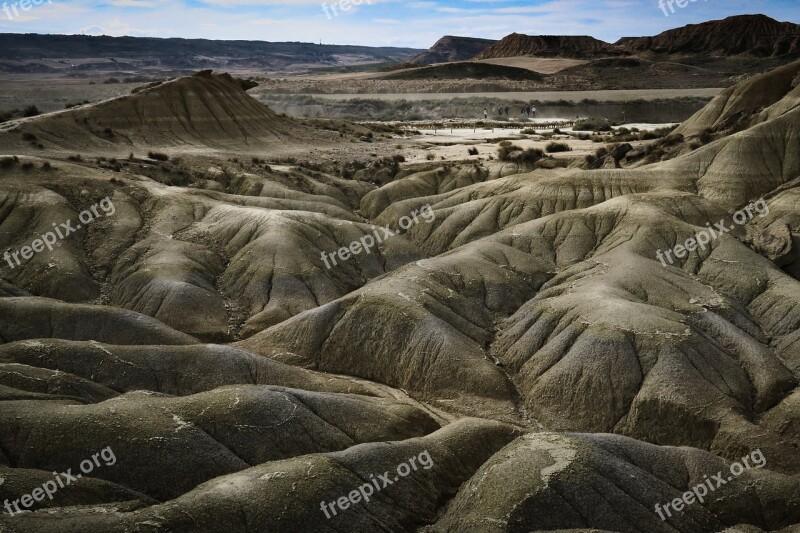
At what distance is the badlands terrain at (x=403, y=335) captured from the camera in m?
23.9

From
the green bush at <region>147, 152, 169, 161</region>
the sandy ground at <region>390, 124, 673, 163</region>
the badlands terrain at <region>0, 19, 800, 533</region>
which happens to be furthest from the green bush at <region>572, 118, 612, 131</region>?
the green bush at <region>147, 152, 169, 161</region>

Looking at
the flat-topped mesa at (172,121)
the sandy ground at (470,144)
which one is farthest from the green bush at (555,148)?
the flat-topped mesa at (172,121)

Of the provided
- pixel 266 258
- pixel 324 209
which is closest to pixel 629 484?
pixel 266 258

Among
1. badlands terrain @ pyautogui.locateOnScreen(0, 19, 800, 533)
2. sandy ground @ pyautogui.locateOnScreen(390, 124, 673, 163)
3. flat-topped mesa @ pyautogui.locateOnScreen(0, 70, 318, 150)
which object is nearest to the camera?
badlands terrain @ pyautogui.locateOnScreen(0, 19, 800, 533)

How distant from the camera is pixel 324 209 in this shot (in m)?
63.0

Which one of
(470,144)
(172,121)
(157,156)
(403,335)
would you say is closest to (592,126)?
(470,144)

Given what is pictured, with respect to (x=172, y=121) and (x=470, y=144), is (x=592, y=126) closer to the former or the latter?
(x=470, y=144)

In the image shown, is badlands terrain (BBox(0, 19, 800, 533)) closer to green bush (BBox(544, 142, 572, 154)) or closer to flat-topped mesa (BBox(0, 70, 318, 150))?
flat-topped mesa (BBox(0, 70, 318, 150))

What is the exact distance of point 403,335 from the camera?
127ft

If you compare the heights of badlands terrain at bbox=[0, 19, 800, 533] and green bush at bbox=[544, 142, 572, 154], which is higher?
green bush at bbox=[544, 142, 572, 154]

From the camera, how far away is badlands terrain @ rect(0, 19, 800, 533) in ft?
78.3

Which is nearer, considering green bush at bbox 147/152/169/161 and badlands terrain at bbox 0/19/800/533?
badlands terrain at bbox 0/19/800/533

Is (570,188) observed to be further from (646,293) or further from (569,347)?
(569,347)

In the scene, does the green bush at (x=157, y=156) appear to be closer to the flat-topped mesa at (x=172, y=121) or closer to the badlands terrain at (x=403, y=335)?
the badlands terrain at (x=403, y=335)
